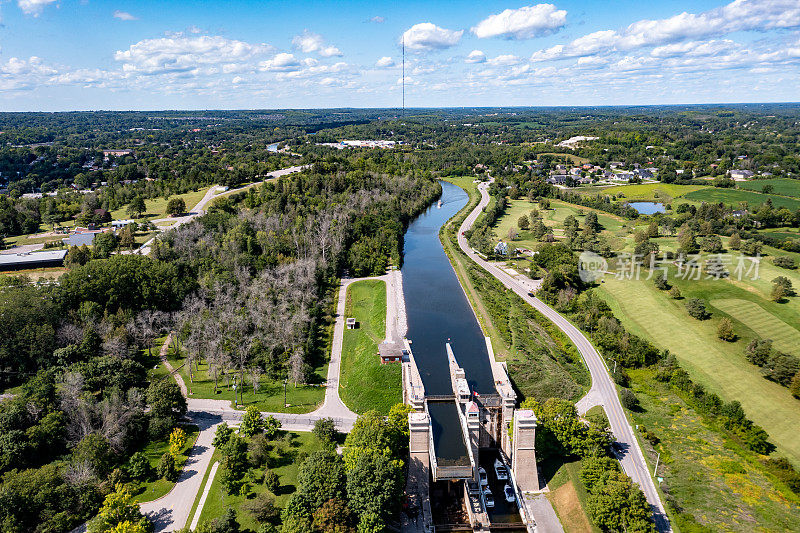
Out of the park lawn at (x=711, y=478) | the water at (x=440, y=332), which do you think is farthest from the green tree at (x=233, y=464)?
the park lawn at (x=711, y=478)

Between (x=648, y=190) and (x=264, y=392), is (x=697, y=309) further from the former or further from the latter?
(x=648, y=190)

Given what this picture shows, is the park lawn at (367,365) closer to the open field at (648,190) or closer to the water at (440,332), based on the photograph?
the water at (440,332)

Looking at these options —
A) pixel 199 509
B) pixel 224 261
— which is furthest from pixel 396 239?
pixel 199 509

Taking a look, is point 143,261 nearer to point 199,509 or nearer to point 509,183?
point 199,509

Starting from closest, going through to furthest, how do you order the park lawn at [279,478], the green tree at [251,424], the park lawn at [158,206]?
the park lawn at [279,478]
the green tree at [251,424]
the park lawn at [158,206]

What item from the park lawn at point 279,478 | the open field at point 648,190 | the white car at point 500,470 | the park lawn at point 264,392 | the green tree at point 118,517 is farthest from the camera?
the open field at point 648,190
